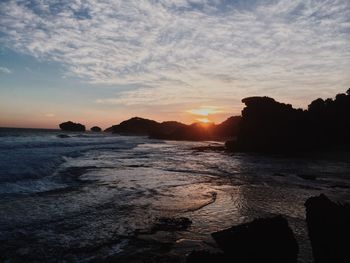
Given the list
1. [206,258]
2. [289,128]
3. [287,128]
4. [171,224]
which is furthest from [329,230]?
[289,128]

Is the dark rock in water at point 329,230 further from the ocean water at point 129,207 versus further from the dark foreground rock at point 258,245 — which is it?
the ocean water at point 129,207

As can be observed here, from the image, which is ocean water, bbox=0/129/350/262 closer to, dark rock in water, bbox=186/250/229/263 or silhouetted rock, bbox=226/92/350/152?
dark rock in water, bbox=186/250/229/263

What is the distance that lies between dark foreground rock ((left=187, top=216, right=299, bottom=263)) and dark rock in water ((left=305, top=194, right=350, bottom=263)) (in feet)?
1.45

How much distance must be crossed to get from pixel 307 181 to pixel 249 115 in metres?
34.3

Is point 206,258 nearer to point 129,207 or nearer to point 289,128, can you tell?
point 129,207

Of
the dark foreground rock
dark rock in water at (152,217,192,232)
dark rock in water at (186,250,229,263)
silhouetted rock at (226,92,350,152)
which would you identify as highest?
silhouetted rock at (226,92,350,152)

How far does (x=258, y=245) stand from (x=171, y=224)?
5.56m

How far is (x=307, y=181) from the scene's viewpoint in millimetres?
22281

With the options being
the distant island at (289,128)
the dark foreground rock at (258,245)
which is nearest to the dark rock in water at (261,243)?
the dark foreground rock at (258,245)

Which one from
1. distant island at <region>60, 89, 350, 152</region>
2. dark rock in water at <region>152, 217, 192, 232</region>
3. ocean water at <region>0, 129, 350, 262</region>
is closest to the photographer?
ocean water at <region>0, 129, 350, 262</region>

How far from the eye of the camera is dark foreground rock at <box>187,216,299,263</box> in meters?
6.60

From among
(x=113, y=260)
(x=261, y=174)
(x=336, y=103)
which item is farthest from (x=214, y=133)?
(x=113, y=260)

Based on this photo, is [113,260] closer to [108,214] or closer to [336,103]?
[108,214]

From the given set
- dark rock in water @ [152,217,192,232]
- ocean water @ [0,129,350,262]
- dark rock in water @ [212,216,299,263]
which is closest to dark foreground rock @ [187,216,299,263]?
dark rock in water @ [212,216,299,263]
